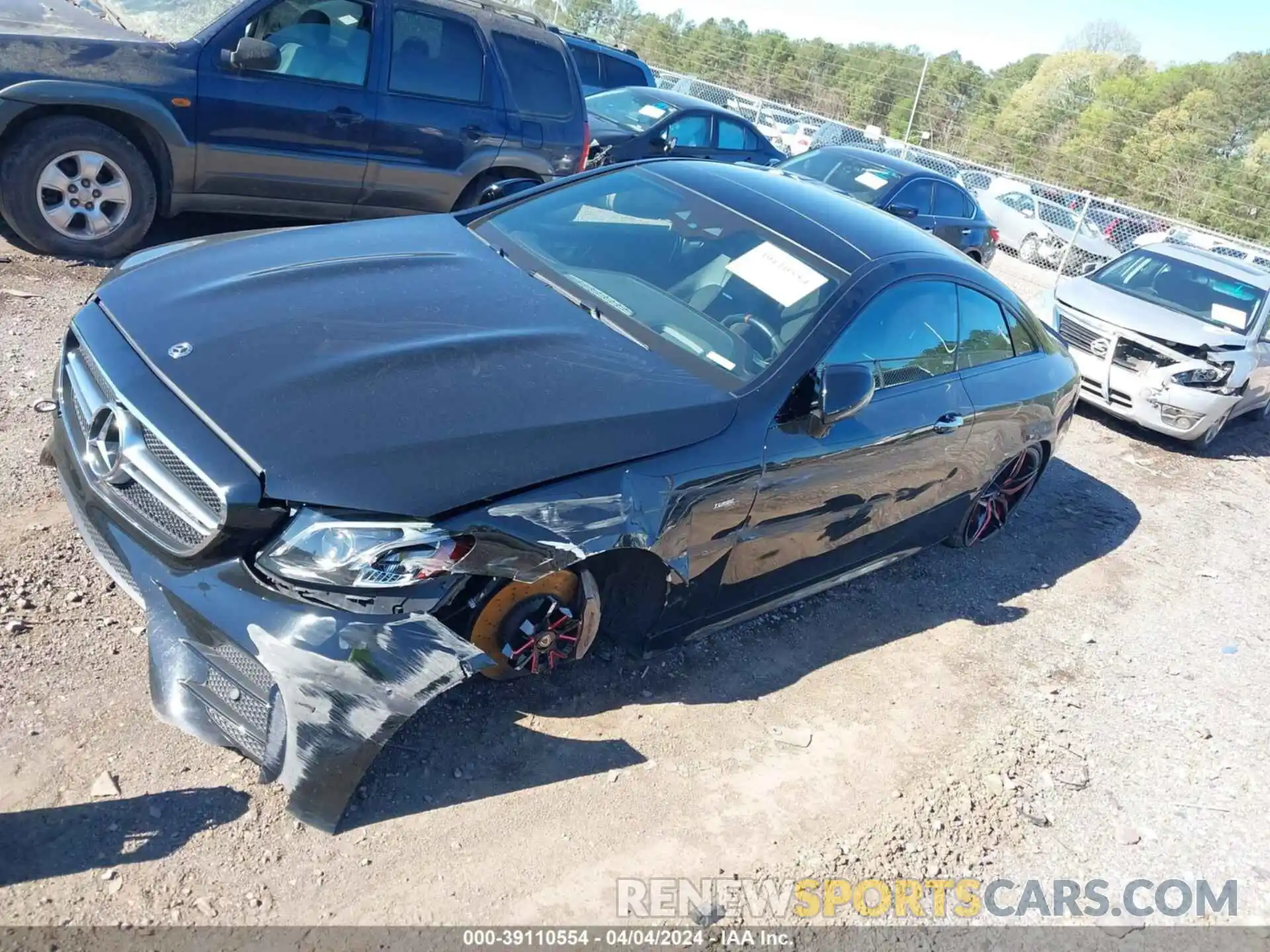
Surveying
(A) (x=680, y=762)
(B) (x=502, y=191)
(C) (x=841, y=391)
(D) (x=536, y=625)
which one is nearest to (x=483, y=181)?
(B) (x=502, y=191)

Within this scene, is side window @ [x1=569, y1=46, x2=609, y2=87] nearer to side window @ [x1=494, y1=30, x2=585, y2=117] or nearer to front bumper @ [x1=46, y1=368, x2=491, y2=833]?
side window @ [x1=494, y1=30, x2=585, y2=117]

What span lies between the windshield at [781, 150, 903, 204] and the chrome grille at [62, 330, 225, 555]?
29.1ft

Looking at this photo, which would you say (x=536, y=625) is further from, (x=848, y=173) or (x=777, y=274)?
(x=848, y=173)

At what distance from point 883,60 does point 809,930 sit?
2391 cm

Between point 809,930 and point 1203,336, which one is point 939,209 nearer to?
point 1203,336

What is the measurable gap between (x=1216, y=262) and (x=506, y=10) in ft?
23.1

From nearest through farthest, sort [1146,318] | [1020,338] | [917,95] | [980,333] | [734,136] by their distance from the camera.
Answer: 1. [980,333]
2. [1020,338]
3. [1146,318]
4. [734,136]
5. [917,95]

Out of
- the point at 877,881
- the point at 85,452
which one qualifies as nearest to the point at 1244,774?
the point at 877,881

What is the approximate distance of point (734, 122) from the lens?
1209cm

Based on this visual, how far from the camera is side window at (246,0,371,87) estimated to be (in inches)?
235

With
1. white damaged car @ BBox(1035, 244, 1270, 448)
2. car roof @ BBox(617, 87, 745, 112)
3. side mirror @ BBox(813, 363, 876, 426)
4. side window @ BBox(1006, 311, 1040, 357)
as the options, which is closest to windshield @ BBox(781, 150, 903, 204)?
car roof @ BBox(617, 87, 745, 112)

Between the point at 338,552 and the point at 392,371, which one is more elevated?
the point at 392,371

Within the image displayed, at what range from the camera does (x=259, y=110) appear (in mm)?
5934

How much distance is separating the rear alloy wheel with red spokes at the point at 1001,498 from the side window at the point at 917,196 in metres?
5.69
